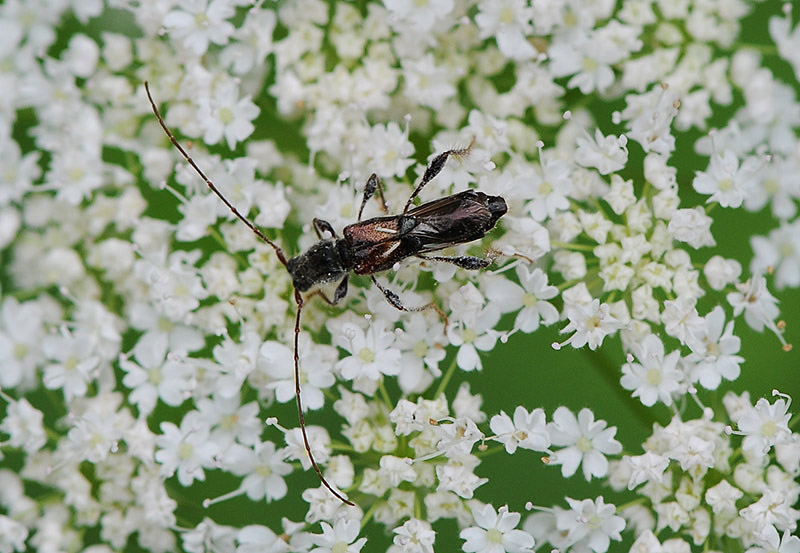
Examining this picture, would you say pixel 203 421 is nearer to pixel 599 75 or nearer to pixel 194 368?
pixel 194 368

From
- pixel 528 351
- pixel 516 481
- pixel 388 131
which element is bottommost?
pixel 516 481

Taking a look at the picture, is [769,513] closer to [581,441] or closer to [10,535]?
[581,441]

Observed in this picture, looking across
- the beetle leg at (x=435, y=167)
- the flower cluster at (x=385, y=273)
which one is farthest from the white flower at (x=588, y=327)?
the beetle leg at (x=435, y=167)

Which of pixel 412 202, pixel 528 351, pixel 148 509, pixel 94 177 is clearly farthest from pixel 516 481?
pixel 94 177

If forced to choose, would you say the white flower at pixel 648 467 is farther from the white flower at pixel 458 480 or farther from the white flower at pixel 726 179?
the white flower at pixel 726 179

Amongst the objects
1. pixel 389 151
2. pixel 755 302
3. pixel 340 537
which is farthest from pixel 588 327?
pixel 340 537
